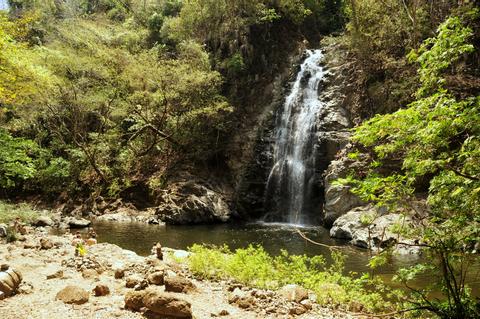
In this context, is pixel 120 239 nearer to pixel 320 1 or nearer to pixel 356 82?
pixel 356 82

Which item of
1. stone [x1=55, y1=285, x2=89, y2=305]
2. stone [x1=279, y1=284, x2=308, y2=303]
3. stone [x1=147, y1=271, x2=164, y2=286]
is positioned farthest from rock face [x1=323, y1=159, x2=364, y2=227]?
stone [x1=55, y1=285, x2=89, y2=305]

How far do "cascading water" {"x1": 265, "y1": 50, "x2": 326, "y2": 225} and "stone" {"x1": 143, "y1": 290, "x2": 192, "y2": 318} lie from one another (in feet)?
46.1

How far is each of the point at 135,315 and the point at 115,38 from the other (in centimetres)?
2754

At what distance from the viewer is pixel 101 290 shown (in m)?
5.71

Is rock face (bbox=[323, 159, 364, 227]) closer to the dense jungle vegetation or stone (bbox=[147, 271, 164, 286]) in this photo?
the dense jungle vegetation

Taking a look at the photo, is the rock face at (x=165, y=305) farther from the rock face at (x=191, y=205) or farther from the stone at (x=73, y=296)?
the rock face at (x=191, y=205)

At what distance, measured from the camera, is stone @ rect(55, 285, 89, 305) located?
5238 mm

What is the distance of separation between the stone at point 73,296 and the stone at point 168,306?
988mm

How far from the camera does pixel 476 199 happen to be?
145 inches

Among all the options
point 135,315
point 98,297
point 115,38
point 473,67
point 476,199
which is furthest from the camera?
point 115,38

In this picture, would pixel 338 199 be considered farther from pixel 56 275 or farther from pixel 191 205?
pixel 56 275

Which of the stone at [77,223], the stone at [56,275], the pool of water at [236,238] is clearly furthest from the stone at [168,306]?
the stone at [77,223]

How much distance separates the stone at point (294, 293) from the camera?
6.37 meters

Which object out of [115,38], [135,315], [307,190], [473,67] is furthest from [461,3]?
[115,38]
